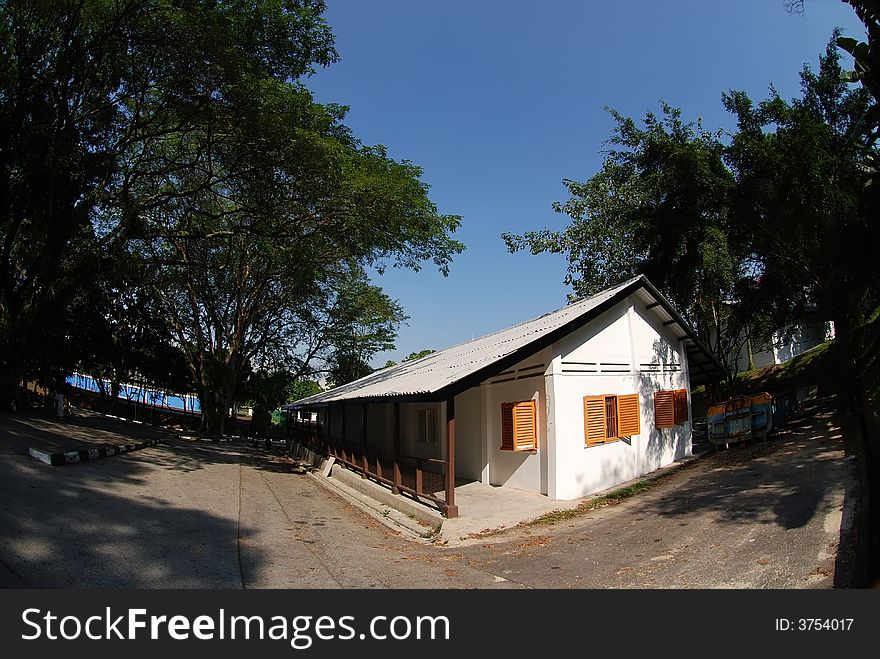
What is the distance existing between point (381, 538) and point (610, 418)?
613cm

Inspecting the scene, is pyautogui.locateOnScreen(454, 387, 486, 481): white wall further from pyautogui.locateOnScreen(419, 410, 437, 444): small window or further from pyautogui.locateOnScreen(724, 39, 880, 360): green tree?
pyautogui.locateOnScreen(724, 39, 880, 360): green tree

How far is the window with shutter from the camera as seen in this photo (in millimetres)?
10512

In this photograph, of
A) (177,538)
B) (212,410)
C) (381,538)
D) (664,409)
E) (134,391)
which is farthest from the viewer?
(134,391)

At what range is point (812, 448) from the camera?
37.5 ft

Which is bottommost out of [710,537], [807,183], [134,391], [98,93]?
[710,537]

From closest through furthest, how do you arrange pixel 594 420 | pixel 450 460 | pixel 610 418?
pixel 450 460, pixel 594 420, pixel 610 418

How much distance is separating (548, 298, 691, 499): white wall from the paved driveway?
1.07 metres

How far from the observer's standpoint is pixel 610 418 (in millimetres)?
11852

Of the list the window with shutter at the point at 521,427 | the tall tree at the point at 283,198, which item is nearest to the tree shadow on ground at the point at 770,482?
the window with shutter at the point at 521,427

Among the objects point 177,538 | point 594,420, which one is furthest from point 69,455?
point 594,420

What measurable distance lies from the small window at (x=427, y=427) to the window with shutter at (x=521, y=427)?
4586mm

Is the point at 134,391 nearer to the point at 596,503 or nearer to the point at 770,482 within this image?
the point at 596,503

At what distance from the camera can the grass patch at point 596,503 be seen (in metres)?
9.31

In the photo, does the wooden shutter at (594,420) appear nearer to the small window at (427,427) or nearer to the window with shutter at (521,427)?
the window with shutter at (521,427)
